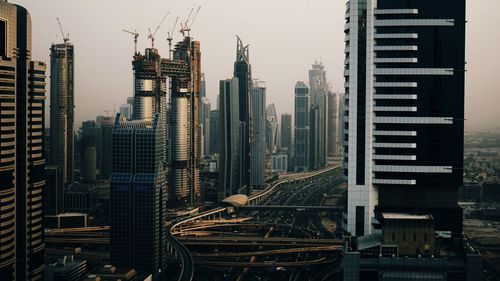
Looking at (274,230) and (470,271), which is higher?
(470,271)

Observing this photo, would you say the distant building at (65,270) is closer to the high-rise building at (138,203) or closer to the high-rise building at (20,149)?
the high-rise building at (20,149)

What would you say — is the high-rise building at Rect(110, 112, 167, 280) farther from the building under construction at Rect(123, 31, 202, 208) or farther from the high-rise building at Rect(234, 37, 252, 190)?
the high-rise building at Rect(234, 37, 252, 190)

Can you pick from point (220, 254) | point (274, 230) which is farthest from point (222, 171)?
point (220, 254)

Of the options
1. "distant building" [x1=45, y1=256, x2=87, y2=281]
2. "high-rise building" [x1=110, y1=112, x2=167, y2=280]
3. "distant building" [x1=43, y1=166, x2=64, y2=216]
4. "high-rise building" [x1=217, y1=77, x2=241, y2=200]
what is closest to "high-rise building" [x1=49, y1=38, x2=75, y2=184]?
"high-rise building" [x1=217, y1=77, x2=241, y2=200]

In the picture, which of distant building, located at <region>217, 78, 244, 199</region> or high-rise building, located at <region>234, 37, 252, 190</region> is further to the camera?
high-rise building, located at <region>234, 37, 252, 190</region>

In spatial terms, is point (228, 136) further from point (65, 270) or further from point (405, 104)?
point (405, 104)

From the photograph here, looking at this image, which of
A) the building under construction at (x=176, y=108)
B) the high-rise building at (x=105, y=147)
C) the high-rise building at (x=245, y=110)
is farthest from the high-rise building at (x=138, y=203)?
the high-rise building at (x=105, y=147)

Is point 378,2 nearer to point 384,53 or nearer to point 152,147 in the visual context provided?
point 384,53
